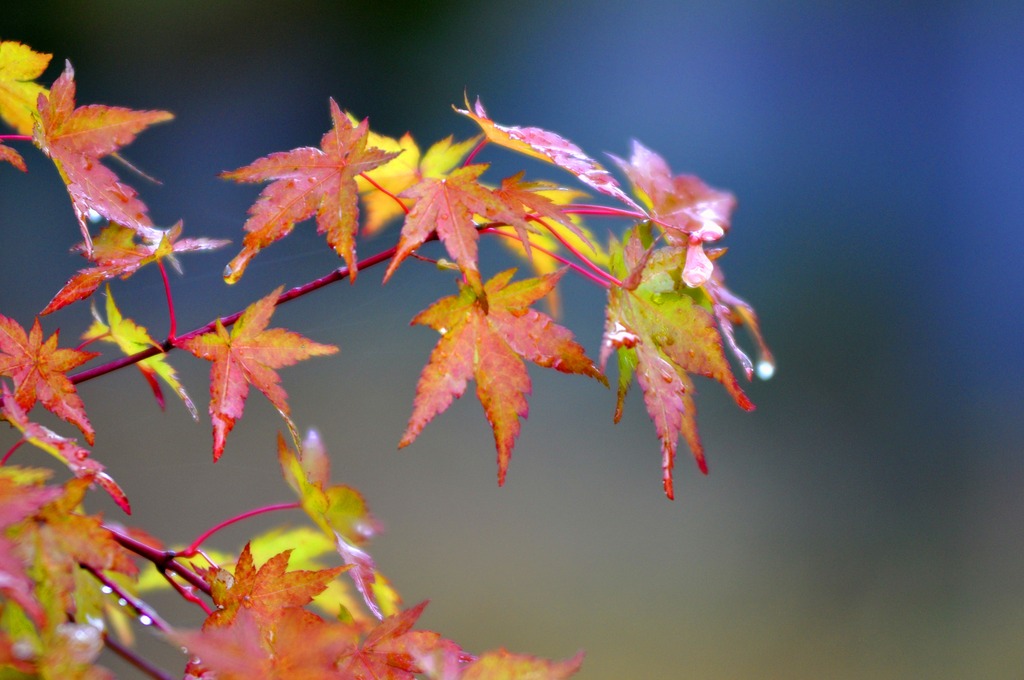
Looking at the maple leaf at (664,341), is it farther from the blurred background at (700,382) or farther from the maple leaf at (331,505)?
the blurred background at (700,382)

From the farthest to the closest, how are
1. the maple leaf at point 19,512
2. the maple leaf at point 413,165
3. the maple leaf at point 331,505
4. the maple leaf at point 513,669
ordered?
1. the maple leaf at point 413,165
2. the maple leaf at point 331,505
3. the maple leaf at point 513,669
4. the maple leaf at point 19,512

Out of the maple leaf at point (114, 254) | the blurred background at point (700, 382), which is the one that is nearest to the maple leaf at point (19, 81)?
the maple leaf at point (114, 254)

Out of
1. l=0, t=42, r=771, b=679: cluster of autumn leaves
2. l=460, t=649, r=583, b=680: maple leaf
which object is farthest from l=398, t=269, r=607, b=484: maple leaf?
l=460, t=649, r=583, b=680: maple leaf

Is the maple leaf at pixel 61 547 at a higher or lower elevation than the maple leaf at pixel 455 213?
lower

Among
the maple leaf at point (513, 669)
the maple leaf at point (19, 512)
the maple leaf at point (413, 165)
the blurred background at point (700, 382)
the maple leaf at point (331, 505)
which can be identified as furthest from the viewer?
the blurred background at point (700, 382)

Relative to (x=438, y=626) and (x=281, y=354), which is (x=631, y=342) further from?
(x=438, y=626)

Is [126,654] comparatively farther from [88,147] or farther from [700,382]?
[700,382]

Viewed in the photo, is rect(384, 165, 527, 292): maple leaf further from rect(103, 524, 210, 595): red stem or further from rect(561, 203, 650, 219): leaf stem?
rect(103, 524, 210, 595): red stem
